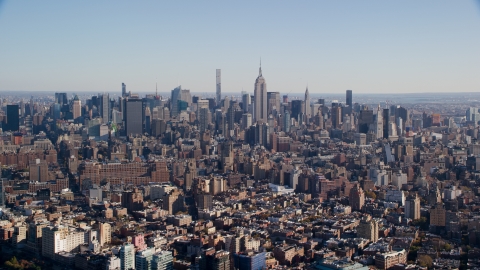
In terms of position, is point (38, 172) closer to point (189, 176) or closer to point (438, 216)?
point (189, 176)

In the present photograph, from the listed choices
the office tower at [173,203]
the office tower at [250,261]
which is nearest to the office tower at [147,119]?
the office tower at [173,203]

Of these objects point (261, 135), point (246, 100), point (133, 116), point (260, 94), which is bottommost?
point (261, 135)

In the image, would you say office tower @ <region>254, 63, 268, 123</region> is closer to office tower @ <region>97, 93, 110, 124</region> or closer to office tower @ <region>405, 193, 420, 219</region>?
office tower @ <region>97, 93, 110, 124</region>

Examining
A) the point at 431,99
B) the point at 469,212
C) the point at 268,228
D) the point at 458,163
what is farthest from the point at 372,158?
the point at 431,99

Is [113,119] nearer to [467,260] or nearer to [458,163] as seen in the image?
[458,163]

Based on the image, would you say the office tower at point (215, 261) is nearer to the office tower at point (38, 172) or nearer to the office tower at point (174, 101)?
the office tower at point (38, 172)

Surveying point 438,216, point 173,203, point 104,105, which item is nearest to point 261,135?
point 104,105
